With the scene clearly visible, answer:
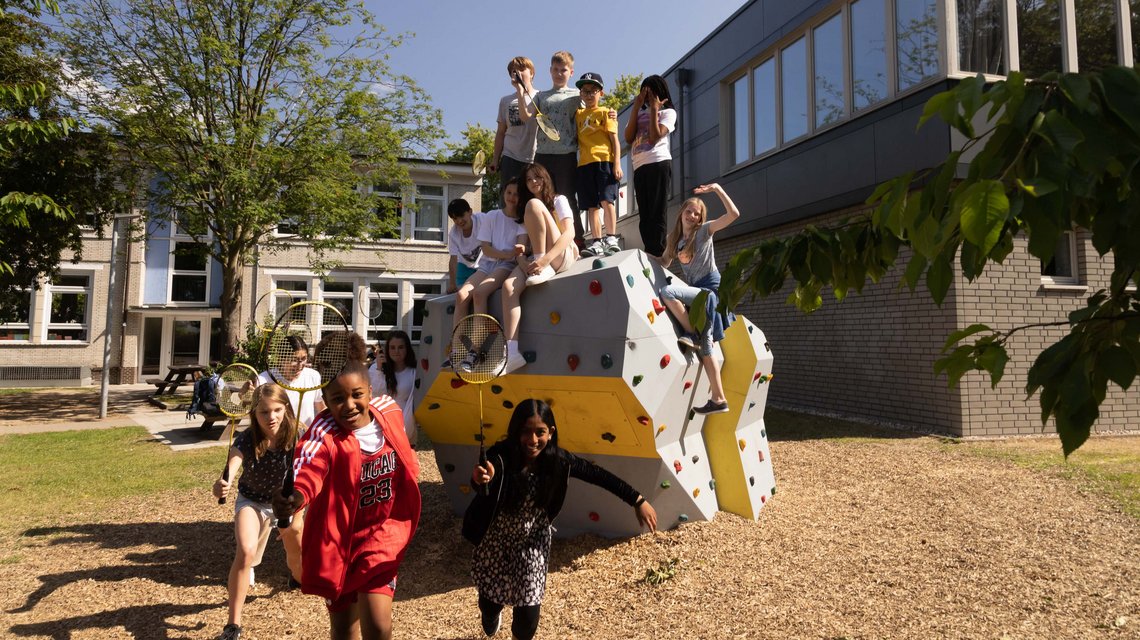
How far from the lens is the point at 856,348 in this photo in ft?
39.3

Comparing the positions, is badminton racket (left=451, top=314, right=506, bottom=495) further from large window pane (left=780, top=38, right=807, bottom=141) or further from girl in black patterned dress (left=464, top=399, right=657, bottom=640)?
large window pane (left=780, top=38, right=807, bottom=141)

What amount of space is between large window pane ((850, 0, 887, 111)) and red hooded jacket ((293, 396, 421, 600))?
10.9 m

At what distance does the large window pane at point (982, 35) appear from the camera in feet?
34.1

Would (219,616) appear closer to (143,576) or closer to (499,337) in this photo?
(143,576)

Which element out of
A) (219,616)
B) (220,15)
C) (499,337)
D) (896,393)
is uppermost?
(220,15)

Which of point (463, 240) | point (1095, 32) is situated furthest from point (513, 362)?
point (1095, 32)

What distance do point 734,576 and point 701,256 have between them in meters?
2.63

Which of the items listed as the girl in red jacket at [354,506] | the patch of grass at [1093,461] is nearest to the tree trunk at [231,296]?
the girl in red jacket at [354,506]

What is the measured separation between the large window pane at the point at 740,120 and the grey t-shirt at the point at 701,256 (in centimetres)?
992

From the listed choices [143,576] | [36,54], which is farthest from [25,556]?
[36,54]

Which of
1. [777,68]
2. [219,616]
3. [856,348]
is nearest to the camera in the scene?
[219,616]

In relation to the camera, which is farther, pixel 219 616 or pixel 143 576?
pixel 143 576

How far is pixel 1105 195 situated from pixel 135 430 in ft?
48.6

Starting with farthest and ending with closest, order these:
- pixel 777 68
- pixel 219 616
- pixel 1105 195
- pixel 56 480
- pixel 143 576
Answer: pixel 777 68, pixel 56 480, pixel 143 576, pixel 219 616, pixel 1105 195
